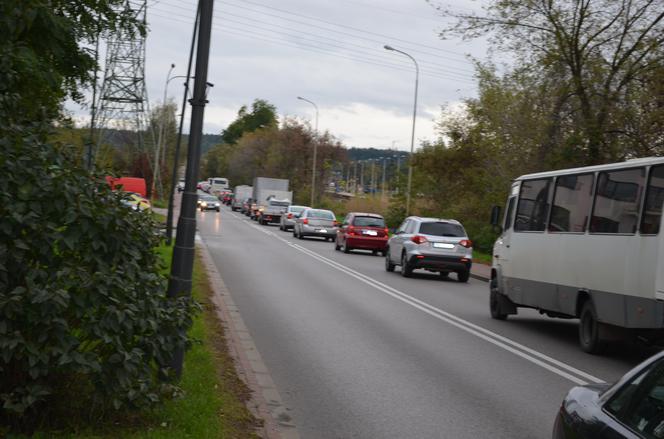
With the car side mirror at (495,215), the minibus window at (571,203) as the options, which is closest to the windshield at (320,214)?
the car side mirror at (495,215)

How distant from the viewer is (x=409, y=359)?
1237cm

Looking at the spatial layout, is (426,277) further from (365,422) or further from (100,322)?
(100,322)

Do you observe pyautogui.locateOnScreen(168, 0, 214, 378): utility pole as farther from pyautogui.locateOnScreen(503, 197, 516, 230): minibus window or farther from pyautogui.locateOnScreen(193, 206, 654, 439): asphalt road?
pyautogui.locateOnScreen(503, 197, 516, 230): minibus window

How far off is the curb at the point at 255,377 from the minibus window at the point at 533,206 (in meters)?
4.97

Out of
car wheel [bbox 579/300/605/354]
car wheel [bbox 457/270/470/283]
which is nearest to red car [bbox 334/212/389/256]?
car wheel [bbox 457/270/470/283]

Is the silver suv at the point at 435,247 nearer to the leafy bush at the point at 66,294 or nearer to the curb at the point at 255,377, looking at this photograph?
the curb at the point at 255,377

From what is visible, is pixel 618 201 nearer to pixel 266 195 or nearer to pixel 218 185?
pixel 266 195

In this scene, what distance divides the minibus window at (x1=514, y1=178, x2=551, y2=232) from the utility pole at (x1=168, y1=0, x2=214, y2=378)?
8.16 meters

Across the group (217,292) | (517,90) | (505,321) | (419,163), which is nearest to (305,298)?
(217,292)

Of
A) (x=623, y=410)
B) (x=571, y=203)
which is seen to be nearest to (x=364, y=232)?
(x=571, y=203)

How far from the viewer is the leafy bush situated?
6.29 metres

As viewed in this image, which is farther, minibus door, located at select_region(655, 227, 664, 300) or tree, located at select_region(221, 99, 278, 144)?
tree, located at select_region(221, 99, 278, 144)

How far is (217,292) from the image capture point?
19.4m

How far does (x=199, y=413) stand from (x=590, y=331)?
7379 mm
